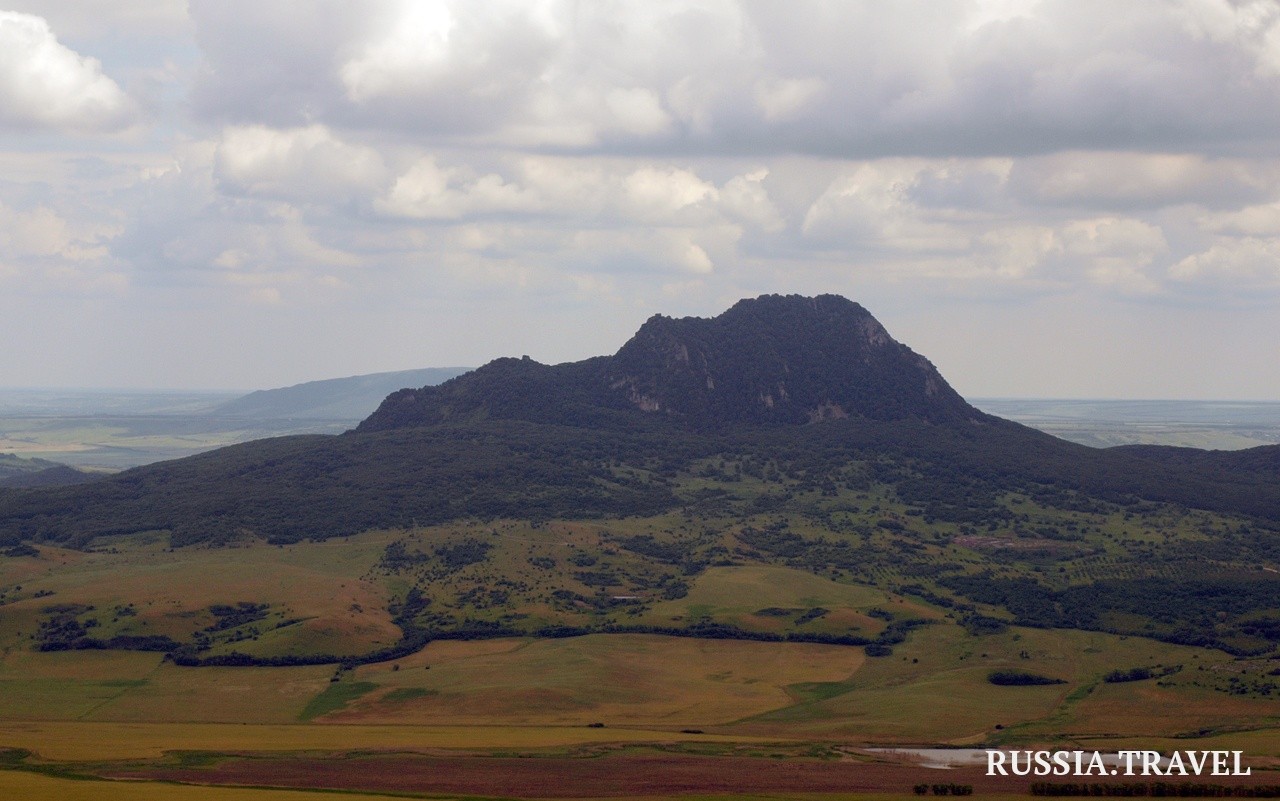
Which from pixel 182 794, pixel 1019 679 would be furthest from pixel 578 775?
pixel 1019 679

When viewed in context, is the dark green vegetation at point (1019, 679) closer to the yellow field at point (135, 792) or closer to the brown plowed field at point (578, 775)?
the brown plowed field at point (578, 775)

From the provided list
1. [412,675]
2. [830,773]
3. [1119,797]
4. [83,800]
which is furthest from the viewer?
[412,675]

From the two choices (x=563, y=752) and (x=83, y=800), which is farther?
(x=563, y=752)

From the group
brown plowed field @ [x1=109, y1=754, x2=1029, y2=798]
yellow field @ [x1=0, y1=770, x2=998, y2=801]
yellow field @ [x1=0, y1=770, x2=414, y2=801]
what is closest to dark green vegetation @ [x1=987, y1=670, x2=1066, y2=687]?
brown plowed field @ [x1=109, y1=754, x2=1029, y2=798]

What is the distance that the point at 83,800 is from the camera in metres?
102

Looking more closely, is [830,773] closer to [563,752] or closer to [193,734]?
[563,752]

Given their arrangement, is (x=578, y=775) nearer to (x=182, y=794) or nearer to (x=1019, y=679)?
(x=182, y=794)

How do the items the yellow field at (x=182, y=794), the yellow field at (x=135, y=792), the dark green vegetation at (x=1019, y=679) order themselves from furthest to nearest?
1. the dark green vegetation at (x=1019, y=679)
2. the yellow field at (x=182, y=794)
3. the yellow field at (x=135, y=792)

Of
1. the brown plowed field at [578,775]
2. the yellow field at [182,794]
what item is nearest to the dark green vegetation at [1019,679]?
the brown plowed field at [578,775]

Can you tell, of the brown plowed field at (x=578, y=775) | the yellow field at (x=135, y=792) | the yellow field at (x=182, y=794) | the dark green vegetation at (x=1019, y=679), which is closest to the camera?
the yellow field at (x=135, y=792)

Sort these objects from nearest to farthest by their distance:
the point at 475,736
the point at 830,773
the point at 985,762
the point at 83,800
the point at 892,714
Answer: the point at 83,800 < the point at 830,773 < the point at 985,762 < the point at 475,736 < the point at 892,714

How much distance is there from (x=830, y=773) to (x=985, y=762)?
17.6 m

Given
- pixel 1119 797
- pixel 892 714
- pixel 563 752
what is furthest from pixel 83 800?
pixel 892 714

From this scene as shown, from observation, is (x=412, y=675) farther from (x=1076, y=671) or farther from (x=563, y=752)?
(x=1076, y=671)
